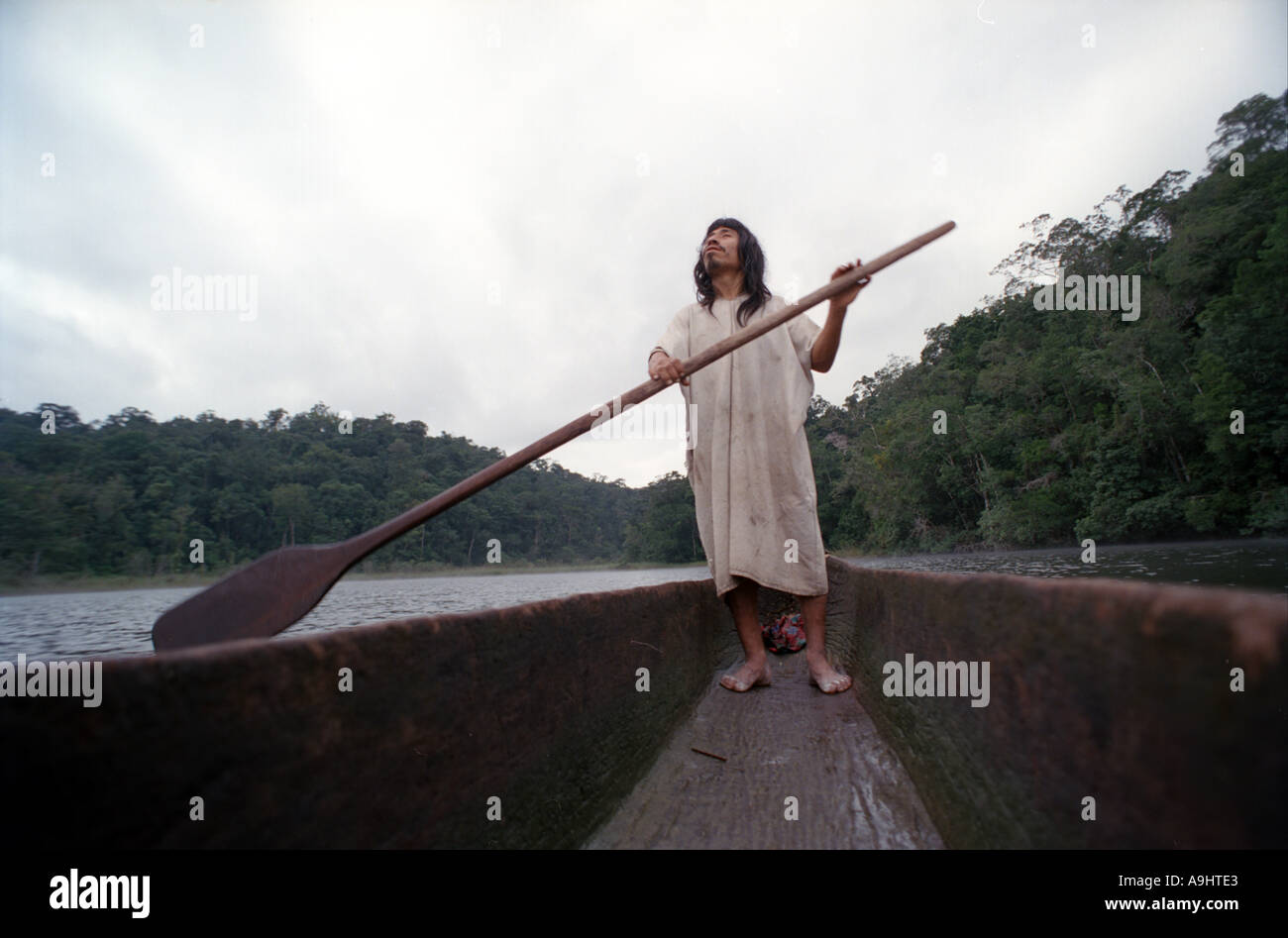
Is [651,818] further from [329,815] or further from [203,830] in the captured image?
[203,830]

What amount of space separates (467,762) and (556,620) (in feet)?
1.06

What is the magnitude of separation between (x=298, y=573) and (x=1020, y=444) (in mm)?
26377

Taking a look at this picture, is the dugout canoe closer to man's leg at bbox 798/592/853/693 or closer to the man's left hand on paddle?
man's leg at bbox 798/592/853/693

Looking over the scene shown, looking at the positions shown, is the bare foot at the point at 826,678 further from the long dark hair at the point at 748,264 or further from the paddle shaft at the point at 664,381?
the long dark hair at the point at 748,264

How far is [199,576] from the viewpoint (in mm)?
28156

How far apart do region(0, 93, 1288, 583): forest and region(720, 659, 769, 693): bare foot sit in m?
13.5

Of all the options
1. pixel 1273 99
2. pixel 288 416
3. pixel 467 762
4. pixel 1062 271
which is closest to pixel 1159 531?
pixel 1062 271

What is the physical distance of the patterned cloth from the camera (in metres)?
2.59

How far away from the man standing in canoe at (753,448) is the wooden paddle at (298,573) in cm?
19

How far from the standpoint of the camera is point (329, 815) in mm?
626

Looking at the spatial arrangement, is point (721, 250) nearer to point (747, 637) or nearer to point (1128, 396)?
point (747, 637)

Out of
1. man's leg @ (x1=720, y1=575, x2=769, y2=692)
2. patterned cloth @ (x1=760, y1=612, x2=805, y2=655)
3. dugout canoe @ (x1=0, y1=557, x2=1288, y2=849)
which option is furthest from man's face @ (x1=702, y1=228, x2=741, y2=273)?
patterned cloth @ (x1=760, y1=612, x2=805, y2=655)

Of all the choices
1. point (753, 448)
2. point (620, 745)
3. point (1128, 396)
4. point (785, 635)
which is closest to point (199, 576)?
point (785, 635)

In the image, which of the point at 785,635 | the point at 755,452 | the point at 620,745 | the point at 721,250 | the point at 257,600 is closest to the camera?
the point at 620,745
